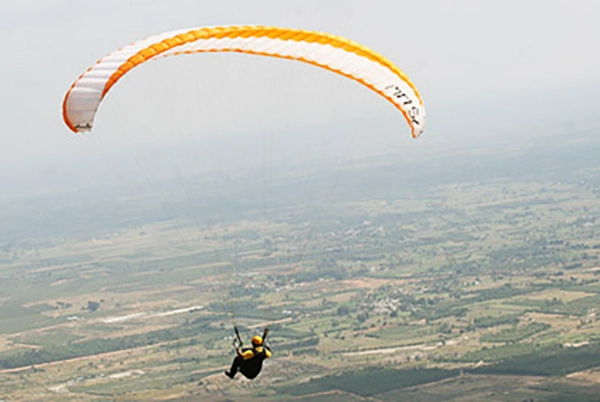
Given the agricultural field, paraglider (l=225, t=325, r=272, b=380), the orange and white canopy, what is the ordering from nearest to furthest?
the orange and white canopy < paraglider (l=225, t=325, r=272, b=380) < the agricultural field

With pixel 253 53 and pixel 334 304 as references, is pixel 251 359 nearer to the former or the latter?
pixel 253 53

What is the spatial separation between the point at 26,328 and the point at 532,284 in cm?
4156

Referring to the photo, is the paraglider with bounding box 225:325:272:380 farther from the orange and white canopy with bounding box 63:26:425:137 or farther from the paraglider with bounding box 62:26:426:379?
the orange and white canopy with bounding box 63:26:425:137

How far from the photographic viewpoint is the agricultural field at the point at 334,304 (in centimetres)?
5262

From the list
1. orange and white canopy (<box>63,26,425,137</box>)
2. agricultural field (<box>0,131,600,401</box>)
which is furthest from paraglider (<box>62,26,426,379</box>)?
agricultural field (<box>0,131,600,401</box>)

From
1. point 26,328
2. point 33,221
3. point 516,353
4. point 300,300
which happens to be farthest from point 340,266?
point 33,221

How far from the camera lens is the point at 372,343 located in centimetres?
6150

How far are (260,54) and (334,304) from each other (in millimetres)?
58762

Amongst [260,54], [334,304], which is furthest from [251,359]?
[334,304]

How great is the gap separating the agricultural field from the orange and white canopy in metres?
5.51

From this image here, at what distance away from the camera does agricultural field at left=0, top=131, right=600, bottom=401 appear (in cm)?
5262

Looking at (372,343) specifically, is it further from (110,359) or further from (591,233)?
(591,233)

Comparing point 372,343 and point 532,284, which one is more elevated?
point 532,284

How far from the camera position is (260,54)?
62.6 ft
